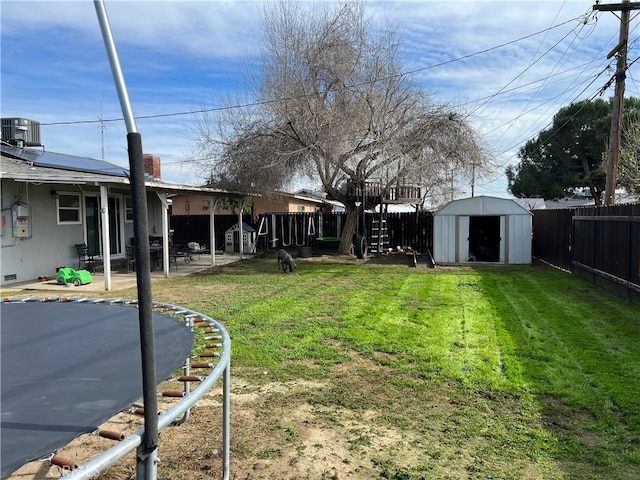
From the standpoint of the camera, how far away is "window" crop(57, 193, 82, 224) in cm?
1123

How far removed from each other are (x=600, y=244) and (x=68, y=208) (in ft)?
41.5

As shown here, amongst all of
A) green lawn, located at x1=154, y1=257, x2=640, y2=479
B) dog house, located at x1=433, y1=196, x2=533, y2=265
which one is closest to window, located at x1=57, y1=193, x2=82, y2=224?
green lawn, located at x1=154, y1=257, x2=640, y2=479

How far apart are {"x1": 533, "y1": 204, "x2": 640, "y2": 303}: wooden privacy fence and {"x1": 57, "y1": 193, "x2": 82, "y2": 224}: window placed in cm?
1247

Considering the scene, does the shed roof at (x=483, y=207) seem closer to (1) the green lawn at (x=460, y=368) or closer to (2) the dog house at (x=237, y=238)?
(1) the green lawn at (x=460, y=368)

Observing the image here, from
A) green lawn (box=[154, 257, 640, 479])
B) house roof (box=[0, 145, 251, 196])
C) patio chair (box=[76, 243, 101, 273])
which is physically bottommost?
green lawn (box=[154, 257, 640, 479])

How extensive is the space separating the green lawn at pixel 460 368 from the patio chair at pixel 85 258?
383 cm

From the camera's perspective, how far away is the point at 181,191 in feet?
39.8

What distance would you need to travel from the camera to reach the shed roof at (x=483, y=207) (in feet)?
44.8

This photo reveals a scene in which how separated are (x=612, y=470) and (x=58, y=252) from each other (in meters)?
11.9

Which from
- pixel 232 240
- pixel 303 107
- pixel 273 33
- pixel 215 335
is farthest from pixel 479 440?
pixel 232 240

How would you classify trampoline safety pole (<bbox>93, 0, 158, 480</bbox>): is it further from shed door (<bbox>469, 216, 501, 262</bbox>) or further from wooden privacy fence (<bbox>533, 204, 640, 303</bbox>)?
shed door (<bbox>469, 216, 501, 262</bbox>)

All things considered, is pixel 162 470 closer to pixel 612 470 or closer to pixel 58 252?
pixel 612 470

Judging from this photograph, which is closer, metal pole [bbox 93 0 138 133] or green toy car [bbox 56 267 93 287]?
metal pole [bbox 93 0 138 133]

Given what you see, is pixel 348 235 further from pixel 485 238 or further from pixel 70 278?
pixel 70 278
